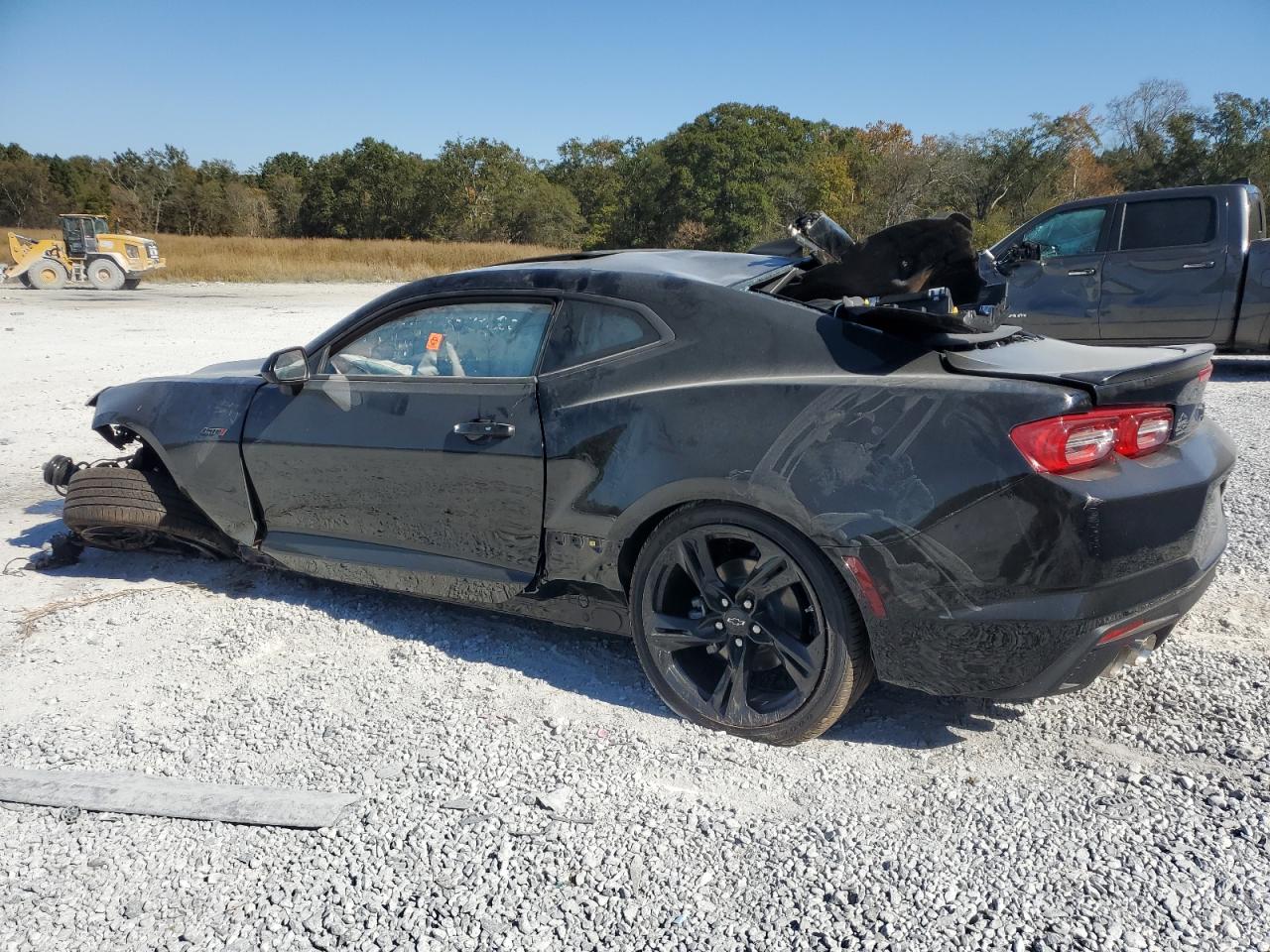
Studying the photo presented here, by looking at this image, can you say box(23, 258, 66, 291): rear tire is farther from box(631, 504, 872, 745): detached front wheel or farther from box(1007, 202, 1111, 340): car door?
box(631, 504, 872, 745): detached front wheel

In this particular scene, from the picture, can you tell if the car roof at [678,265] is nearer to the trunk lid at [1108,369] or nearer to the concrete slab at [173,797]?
the trunk lid at [1108,369]

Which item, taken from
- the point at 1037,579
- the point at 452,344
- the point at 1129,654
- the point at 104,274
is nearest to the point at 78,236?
the point at 104,274

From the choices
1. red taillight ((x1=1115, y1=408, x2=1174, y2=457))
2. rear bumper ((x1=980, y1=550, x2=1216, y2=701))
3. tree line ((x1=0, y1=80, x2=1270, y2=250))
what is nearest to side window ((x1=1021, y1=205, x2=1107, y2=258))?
red taillight ((x1=1115, y1=408, x2=1174, y2=457))

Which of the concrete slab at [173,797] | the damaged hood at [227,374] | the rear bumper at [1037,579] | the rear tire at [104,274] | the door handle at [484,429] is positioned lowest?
the concrete slab at [173,797]

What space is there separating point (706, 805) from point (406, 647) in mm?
1648

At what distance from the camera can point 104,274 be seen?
28641mm

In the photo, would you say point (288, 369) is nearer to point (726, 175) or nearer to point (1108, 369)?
point (1108, 369)

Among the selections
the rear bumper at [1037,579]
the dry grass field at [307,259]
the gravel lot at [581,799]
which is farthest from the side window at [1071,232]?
the dry grass field at [307,259]

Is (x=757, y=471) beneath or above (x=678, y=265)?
beneath

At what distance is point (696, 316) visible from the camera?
10.2ft

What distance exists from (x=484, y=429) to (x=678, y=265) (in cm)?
98

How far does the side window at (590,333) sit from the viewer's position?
324 centimetres

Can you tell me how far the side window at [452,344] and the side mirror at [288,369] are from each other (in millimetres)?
111

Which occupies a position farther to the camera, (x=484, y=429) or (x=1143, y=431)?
(x=484, y=429)
